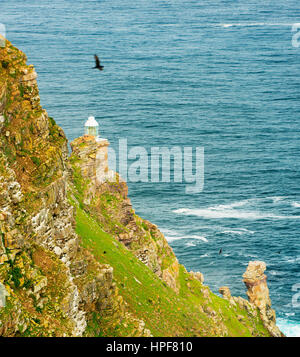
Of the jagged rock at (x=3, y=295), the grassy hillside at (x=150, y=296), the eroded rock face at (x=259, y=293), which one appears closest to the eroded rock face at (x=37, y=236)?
the jagged rock at (x=3, y=295)

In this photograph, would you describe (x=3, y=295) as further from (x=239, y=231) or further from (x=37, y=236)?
(x=239, y=231)

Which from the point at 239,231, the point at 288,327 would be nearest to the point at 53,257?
the point at 288,327

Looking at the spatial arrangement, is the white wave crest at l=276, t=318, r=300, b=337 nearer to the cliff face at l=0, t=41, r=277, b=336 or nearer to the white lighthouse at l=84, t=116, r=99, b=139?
the cliff face at l=0, t=41, r=277, b=336

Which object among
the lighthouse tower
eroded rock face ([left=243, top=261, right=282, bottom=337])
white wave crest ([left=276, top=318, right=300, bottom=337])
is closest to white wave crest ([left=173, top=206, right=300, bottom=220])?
white wave crest ([left=276, top=318, right=300, bottom=337])
